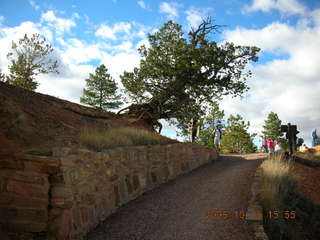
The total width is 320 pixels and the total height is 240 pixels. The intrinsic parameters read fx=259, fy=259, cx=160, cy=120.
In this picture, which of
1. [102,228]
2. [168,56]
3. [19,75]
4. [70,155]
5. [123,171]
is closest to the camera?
[70,155]

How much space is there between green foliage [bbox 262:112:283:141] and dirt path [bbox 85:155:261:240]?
36.7 metres

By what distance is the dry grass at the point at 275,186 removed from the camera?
6.41 meters

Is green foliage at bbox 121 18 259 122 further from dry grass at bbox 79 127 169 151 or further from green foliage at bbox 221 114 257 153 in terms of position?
green foliage at bbox 221 114 257 153

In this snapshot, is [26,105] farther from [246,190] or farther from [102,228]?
[246,190]

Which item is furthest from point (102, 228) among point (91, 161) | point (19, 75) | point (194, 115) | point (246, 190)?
point (19, 75)

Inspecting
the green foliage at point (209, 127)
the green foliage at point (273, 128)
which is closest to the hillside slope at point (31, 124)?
the green foliage at point (209, 127)

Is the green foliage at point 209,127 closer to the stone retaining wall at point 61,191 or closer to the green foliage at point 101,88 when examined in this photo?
the green foliage at point 101,88

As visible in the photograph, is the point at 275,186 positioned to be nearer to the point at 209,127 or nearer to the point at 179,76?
the point at 179,76

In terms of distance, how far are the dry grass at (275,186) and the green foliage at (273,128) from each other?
1439 inches

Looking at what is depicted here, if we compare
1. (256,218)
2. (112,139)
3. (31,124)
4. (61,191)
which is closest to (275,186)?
(256,218)

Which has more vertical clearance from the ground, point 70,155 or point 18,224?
point 70,155

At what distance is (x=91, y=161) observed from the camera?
5867mm

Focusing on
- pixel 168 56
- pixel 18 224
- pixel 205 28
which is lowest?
pixel 18 224

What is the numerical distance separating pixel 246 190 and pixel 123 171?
3.68 m
